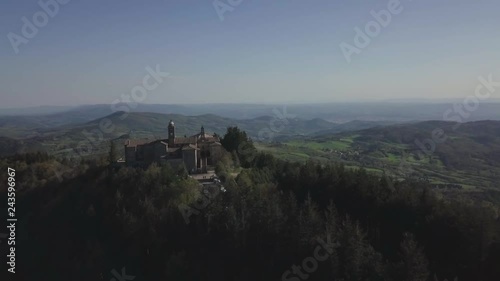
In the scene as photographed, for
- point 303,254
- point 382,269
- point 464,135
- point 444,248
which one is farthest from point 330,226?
point 464,135

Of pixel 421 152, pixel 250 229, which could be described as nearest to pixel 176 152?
pixel 250 229

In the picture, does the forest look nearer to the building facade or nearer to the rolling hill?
the building facade

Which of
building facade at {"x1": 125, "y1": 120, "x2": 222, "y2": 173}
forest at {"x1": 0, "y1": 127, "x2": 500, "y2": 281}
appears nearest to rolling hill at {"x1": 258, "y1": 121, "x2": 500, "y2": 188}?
forest at {"x1": 0, "y1": 127, "x2": 500, "y2": 281}

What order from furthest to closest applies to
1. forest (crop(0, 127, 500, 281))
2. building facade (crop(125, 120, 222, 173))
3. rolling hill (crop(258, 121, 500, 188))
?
1. rolling hill (crop(258, 121, 500, 188))
2. building facade (crop(125, 120, 222, 173))
3. forest (crop(0, 127, 500, 281))

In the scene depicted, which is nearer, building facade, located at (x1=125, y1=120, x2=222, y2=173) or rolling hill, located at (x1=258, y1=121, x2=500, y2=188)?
building facade, located at (x1=125, y1=120, x2=222, y2=173)

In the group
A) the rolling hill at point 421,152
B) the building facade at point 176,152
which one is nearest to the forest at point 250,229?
the building facade at point 176,152

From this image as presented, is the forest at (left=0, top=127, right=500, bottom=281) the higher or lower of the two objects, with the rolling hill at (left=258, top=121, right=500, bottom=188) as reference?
higher

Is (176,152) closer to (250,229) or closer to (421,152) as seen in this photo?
(250,229)
